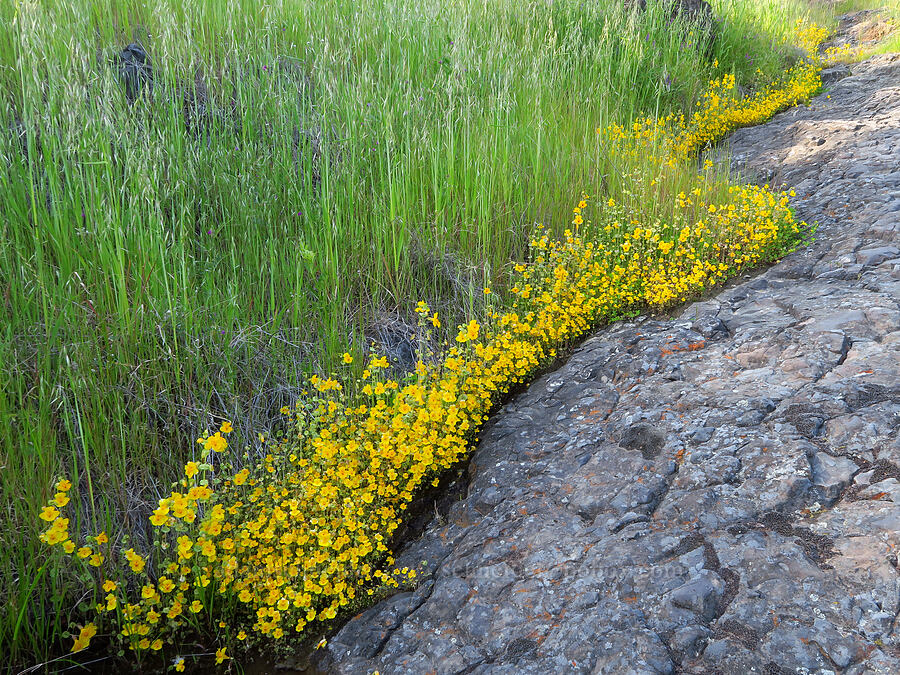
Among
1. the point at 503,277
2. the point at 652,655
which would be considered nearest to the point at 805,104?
the point at 503,277

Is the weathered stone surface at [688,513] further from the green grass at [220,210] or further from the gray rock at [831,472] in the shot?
the green grass at [220,210]

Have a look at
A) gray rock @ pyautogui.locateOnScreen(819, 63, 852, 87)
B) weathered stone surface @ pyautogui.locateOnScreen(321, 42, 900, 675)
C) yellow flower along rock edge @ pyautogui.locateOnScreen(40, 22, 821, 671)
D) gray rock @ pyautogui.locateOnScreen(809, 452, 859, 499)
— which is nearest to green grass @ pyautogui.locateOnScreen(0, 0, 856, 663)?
yellow flower along rock edge @ pyautogui.locateOnScreen(40, 22, 821, 671)

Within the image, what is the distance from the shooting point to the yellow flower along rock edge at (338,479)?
7.19 feet

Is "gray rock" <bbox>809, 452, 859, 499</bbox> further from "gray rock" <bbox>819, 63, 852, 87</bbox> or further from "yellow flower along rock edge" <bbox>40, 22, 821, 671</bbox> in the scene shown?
"gray rock" <bbox>819, 63, 852, 87</bbox>

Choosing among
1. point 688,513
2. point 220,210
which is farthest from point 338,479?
point 220,210

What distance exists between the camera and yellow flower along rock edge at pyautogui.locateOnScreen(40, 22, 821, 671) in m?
2.19

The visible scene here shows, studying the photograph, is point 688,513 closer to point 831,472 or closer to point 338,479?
point 831,472

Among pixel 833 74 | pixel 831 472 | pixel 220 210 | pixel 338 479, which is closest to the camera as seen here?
pixel 831 472

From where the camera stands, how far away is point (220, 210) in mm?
3570

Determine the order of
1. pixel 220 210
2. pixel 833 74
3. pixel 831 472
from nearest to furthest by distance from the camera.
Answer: pixel 831 472 < pixel 220 210 < pixel 833 74

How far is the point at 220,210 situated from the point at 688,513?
2938 millimetres

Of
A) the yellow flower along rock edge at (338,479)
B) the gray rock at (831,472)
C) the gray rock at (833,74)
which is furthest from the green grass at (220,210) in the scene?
the gray rock at (833,74)

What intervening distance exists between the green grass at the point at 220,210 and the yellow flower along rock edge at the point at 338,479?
205 millimetres

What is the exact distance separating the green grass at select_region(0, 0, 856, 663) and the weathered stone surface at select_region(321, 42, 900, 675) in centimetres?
105
